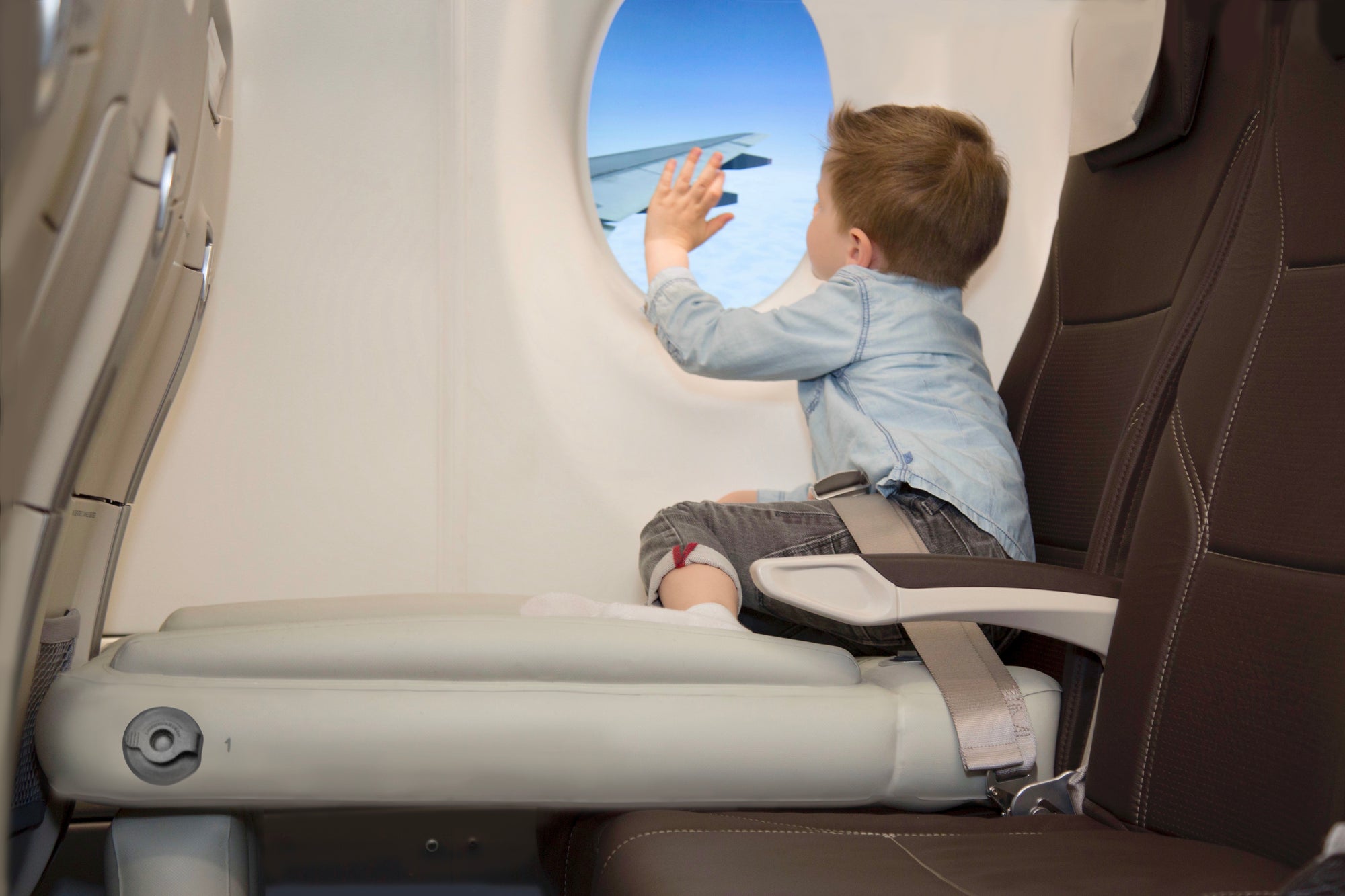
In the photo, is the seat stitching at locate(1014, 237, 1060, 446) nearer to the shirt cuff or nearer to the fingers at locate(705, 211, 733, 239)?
the shirt cuff

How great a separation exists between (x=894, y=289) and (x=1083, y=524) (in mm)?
454

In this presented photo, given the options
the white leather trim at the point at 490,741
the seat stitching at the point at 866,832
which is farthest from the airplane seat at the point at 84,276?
the seat stitching at the point at 866,832

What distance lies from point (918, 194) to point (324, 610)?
3.30ft

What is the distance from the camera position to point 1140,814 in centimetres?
82

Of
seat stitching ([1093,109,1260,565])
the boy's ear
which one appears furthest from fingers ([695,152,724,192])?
seat stitching ([1093,109,1260,565])

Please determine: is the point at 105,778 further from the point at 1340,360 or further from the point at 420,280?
the point at 420,280

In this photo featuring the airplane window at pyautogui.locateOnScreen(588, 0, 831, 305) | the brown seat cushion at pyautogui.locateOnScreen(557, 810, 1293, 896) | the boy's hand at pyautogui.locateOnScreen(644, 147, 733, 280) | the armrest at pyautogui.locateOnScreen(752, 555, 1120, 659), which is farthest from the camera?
the airplane window at pyautogui.locateOnScreen(588, 0, 831, 305)

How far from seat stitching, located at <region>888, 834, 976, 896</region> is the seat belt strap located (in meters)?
0.13

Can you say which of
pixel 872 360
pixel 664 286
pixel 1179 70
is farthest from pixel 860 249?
pixel 1179 70

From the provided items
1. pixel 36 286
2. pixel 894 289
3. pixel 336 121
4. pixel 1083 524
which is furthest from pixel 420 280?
pixel 36 286

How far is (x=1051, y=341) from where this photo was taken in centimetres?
133

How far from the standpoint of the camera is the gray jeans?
118 cm

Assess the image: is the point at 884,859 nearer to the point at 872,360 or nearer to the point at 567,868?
the point at 567,868

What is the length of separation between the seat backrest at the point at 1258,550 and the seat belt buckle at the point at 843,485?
1.46 ft
